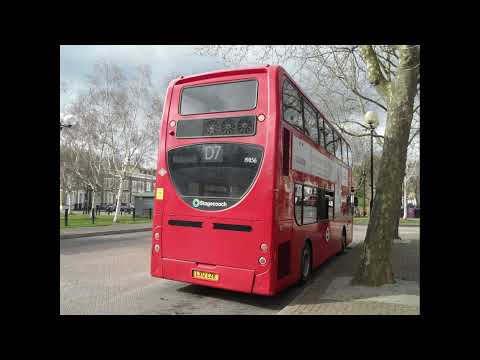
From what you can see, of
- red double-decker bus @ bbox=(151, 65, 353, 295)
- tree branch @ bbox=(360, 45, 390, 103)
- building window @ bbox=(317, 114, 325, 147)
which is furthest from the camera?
building window @ bbox=(317, 114, 325, 147)

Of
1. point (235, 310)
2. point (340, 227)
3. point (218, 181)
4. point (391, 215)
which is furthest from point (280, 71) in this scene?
point (340, 227)

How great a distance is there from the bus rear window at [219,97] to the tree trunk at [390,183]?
120 inches

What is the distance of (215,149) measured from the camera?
658cm

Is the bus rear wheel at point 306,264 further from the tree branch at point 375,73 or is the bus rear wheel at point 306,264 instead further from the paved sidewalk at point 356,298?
the tree branch at point 375,73

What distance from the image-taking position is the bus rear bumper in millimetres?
6188

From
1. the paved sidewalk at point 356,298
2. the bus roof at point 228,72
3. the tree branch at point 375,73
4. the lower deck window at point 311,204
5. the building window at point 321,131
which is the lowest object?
the paved sidewalk at point 356,298

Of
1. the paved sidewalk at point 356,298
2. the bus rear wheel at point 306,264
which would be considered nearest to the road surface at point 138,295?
the bus rear wheel at point 306,264

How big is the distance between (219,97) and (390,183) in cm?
378

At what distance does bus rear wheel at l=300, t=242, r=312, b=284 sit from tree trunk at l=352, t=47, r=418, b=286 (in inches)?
43.1

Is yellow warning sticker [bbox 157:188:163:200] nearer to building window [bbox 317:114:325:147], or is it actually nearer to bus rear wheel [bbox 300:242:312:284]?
bus rear wheel [bbox 300:242:312:284]

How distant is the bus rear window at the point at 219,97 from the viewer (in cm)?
652

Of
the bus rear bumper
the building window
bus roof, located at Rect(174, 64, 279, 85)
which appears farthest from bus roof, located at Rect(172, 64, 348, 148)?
the bus rear bumper

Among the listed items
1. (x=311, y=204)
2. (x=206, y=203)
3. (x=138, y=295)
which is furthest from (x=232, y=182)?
(x=138, y=295)

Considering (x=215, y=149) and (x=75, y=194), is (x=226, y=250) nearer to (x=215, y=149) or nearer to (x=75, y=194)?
(x=215, y=149)
